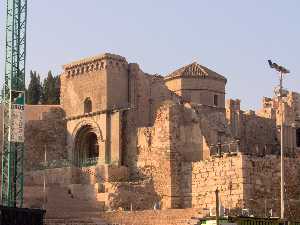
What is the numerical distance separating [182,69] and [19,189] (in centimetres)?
1843

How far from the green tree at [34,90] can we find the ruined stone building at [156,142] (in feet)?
49.8

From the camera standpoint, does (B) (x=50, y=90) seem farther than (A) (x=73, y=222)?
Yes

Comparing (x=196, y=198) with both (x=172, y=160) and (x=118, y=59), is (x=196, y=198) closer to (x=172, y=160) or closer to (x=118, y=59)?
(x=172, y=160)

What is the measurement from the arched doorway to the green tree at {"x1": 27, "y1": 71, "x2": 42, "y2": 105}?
66.1 ft

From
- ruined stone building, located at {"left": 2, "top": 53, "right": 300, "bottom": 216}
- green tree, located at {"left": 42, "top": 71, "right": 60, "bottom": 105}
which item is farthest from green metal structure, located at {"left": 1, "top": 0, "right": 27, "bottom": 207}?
green tree, located at {"left": 42, "top": 71, "right": 60, "bottom": 105}

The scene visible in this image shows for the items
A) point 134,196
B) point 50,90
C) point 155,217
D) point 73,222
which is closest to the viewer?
point 73,222

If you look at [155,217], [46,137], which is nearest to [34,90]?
[46,137]

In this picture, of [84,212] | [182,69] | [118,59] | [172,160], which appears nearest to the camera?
[84,212]

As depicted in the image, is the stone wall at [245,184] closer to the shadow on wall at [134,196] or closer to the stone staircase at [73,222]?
the shadow on wall at [134,196]

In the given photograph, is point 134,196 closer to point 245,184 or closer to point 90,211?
point 90,211

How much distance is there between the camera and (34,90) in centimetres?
7738

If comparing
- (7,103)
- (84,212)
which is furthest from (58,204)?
(7,103)

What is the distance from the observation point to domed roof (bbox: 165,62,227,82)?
200 feet

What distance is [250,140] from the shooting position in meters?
58.1
